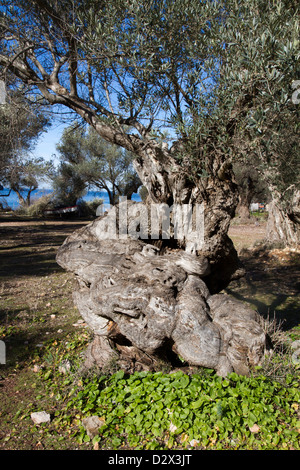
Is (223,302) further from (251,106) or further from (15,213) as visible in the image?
(15,213)

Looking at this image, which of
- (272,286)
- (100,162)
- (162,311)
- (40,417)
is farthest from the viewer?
(100,162)

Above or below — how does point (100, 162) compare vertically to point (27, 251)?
above

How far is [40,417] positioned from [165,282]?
198 centimetres

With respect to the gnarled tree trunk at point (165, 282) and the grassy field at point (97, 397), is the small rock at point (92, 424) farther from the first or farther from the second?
the gnarled tree trunk at point (165, 282)

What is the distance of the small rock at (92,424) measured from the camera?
3.11 m

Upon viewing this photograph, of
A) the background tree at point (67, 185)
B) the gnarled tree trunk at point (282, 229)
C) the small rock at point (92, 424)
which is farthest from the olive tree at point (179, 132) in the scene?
the background tree at point (67, 185)

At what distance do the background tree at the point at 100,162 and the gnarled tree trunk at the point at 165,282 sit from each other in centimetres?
2308

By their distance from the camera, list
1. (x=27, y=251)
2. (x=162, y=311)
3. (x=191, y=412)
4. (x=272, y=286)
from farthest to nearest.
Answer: (x=27, y=251)
(x=272, y=286)
(x=162, y=311)
(x=191, y=412)

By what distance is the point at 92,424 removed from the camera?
124 inches

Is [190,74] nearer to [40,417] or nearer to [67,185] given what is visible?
[40,417]

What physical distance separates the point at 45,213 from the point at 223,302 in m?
28.1

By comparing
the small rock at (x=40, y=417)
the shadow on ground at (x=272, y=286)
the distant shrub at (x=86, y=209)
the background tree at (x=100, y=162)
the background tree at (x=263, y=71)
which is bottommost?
the small rock at (x=40, y=417)

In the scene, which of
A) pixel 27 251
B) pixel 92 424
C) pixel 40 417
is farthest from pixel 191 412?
pixel 27 251
